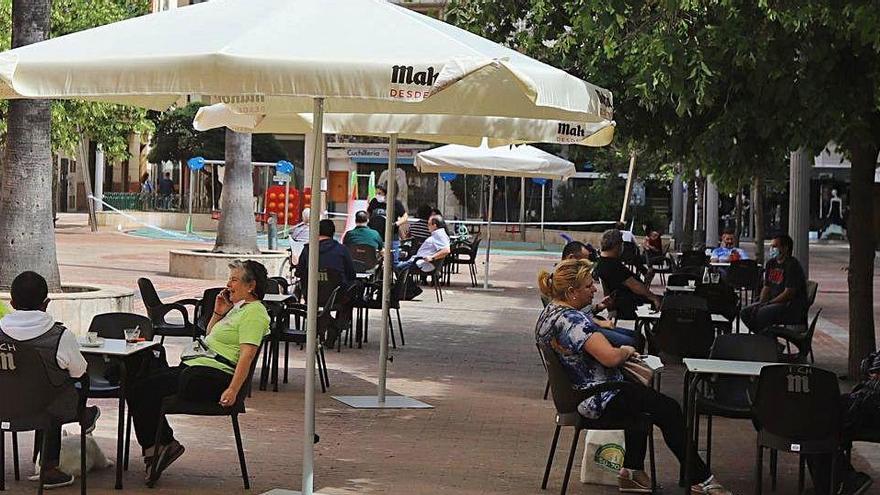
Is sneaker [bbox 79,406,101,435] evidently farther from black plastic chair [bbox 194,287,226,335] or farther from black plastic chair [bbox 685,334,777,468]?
black plastic chair [bbox 685,334,777,468]

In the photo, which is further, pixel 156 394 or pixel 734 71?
pixel 734 71

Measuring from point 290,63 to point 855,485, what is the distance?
435 centimetres

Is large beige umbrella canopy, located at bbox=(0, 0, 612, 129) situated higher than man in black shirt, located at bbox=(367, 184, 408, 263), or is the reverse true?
large beige umbrella canopy, located at bbox=(0, 0, 612, 129)

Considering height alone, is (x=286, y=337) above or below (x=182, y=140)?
below

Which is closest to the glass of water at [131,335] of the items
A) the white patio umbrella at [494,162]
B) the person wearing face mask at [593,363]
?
the person wearing face mask at [593,363]

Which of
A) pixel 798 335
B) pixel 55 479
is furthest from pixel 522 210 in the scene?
pixel 55 479

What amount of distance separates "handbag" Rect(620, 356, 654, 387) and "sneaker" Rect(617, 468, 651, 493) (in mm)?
576

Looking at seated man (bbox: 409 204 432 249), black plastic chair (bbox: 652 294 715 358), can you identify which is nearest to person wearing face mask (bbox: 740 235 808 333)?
black plastic chair (bbox: 652 294 715 358)

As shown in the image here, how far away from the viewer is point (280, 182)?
3772 cm

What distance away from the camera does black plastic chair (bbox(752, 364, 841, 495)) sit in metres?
7.87

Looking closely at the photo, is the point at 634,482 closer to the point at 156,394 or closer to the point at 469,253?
the point at 156,394

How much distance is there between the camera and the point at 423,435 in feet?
34.8

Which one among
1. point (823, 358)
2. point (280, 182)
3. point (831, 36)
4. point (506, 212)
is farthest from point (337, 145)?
point (831, 36)

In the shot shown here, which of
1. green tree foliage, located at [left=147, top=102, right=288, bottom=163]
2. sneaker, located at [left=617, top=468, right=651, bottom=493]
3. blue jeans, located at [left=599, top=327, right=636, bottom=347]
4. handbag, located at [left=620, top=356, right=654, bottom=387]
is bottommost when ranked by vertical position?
sneaker, located at [left=617, top=468, right=651, bottom=493]
